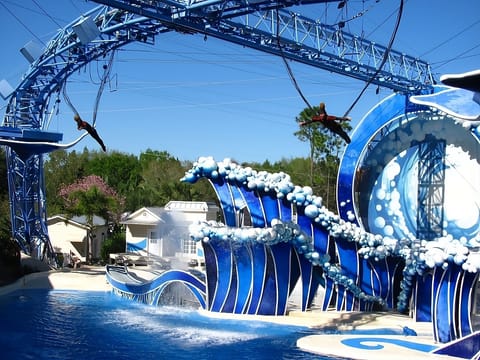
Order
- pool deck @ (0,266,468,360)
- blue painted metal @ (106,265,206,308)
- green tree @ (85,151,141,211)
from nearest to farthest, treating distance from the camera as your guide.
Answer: pool deck @ (0,266,468,360), blue painted metal @ (106,265,206,308), green tree @ (85,151,141,211)

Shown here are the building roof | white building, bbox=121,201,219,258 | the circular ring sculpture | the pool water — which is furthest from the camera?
the building roof

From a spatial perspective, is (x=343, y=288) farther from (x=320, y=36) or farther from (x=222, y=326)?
A: (x=320, y=36)

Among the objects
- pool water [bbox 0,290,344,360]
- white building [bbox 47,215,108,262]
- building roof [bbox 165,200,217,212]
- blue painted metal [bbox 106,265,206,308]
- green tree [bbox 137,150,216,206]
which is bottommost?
pool water [bbox 0,290,344,360]

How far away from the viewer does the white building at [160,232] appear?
24.2 m

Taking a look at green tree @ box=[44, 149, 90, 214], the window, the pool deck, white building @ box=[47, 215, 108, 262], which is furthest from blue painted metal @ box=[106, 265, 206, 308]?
green tree @ box=[44, 149, 90, 214]

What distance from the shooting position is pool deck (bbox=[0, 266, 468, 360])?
10.9 meters

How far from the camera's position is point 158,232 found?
80.2 feet

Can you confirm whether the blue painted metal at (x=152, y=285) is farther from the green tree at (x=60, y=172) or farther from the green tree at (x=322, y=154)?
the green tree at (x=60, y=172)

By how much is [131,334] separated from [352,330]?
15.7 ft

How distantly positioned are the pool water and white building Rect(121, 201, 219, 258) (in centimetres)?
847

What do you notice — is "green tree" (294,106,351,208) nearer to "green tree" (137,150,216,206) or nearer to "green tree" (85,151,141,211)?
"green tree" (137,150,216,206)

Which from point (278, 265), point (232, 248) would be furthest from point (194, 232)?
point (278, 265)

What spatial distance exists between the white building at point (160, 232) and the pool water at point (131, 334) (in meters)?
8.47

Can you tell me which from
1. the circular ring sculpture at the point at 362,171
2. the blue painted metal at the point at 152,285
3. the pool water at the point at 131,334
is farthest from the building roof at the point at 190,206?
the pool water at the point at 131,334
